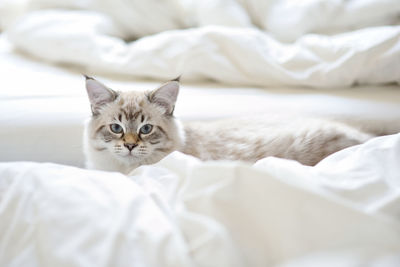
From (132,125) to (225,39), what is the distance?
24.8 inches

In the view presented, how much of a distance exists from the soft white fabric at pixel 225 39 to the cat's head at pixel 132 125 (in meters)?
0.40

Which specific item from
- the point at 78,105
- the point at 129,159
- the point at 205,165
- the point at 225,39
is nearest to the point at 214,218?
the point at 205,165

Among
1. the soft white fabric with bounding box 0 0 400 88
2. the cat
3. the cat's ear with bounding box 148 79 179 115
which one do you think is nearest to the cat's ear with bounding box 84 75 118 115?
the cat

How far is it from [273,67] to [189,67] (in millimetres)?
363

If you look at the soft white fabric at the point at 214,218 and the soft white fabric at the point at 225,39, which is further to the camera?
the soft white fabric at the point at 225,39

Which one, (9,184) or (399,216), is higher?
(399,216)

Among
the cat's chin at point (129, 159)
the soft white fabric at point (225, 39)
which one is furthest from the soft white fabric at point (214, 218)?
the soft white fabric at point (225, 39)

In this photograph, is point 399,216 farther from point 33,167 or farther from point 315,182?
point 33,167

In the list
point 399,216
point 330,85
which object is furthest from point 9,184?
point 330,85

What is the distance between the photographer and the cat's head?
1.14m

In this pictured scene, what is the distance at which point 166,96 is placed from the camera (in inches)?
47.1

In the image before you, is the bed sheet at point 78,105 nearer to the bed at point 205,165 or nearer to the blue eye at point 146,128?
the bed at point 205,165

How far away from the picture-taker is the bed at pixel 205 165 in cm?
59

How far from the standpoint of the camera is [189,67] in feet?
5.09
